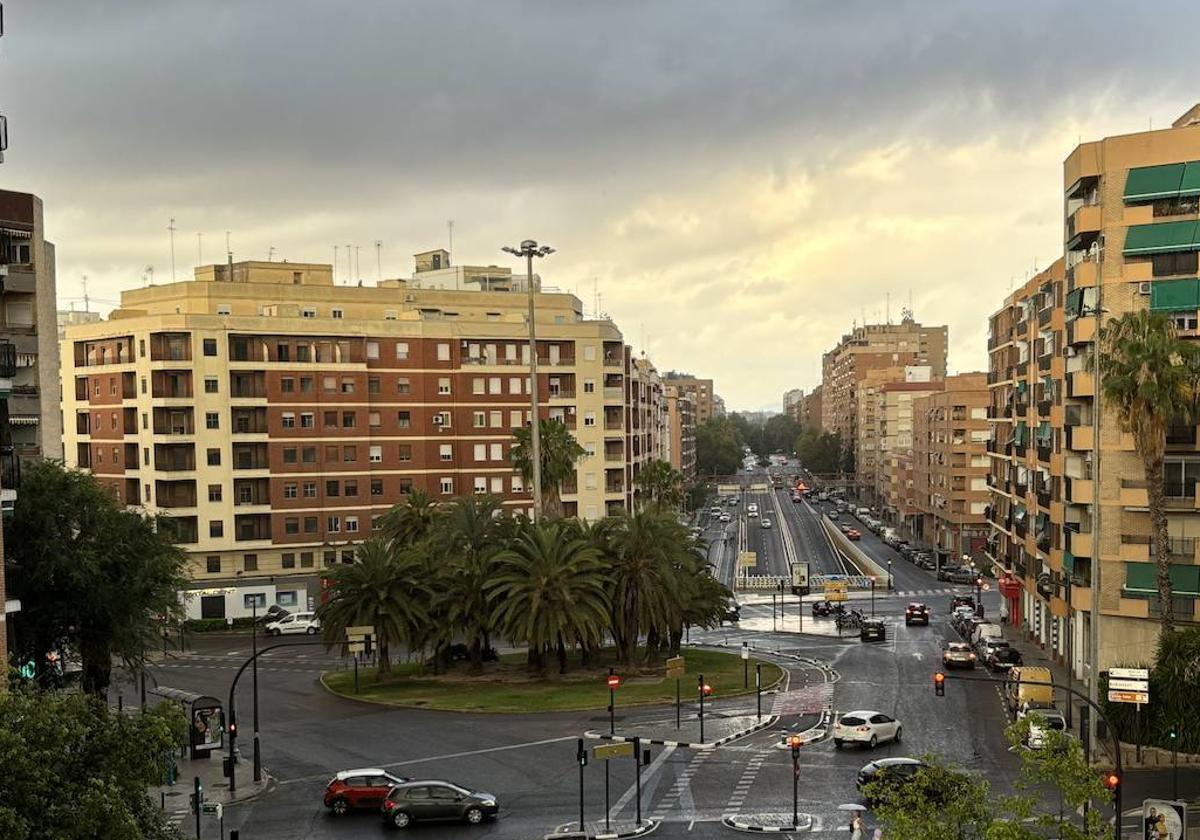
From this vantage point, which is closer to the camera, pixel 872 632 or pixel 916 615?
pixel 872 632

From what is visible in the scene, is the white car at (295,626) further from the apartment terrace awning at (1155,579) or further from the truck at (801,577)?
the apartment terrace awning at (1155,579)

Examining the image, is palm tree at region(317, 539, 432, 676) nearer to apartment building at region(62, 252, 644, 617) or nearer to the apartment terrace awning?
apartment building at region(62, 252, 644, 617)

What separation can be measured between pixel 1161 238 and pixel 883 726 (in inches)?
1046

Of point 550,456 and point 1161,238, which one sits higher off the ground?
point 1161,238

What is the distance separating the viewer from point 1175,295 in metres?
51.2

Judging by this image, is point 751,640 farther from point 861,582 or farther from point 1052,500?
point 861,582

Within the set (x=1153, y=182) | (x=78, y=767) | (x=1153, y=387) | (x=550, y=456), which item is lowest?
(x=78, y=767)

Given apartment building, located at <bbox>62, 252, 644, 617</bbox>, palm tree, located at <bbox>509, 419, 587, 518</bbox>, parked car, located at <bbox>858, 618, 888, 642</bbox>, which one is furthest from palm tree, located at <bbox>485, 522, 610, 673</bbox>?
apartment building, located at <bbox>62, 252, 644, 617</bbox>

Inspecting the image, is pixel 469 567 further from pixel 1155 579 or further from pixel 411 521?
pixel 1155 579

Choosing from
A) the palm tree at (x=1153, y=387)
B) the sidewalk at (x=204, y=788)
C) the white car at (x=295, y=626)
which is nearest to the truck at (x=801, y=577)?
the white car at (x=295, y=626)

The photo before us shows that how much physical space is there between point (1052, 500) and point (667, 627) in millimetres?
23420

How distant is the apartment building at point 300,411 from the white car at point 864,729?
169 ft

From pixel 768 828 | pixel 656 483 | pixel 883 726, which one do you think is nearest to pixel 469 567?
pixel 883 726

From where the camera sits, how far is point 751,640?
256 ft
